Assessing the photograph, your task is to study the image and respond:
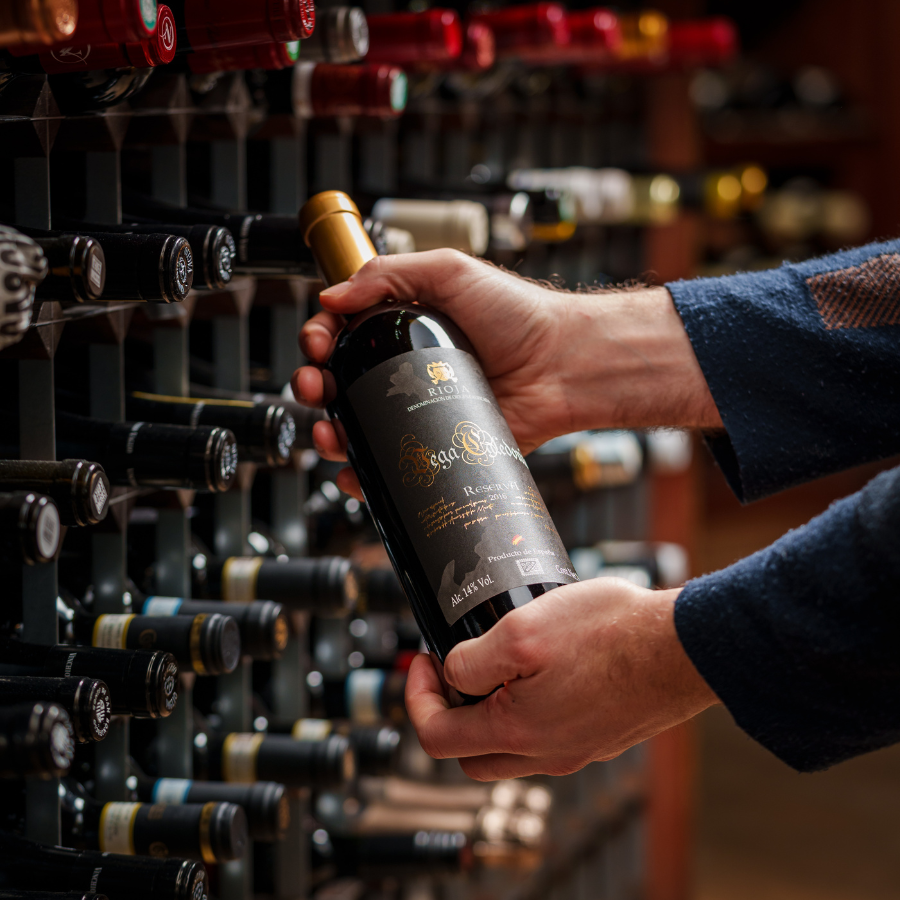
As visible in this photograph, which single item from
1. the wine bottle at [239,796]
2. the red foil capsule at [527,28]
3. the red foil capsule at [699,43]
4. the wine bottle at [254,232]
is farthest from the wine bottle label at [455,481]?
the red foil capsule at [699,43]

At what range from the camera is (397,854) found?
2.92 feet

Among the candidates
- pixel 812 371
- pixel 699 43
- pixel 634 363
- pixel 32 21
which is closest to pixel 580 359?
pixel 634 363

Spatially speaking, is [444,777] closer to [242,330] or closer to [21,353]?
[242,330]

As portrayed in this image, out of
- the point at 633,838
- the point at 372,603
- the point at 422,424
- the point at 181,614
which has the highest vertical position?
the point at 422,424

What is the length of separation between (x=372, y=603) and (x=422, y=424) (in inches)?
14.4

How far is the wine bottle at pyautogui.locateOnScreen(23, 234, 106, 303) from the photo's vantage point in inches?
19.1

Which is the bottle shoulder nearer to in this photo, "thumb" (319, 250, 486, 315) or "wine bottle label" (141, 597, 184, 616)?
"thumb" (319, 250, 486, 315)

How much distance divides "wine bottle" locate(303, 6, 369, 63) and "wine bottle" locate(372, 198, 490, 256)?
166mm

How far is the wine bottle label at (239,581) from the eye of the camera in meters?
0.72

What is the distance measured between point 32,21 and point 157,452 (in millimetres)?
251

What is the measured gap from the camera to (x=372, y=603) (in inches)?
35.0

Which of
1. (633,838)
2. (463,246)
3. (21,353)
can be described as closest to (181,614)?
(21,353)

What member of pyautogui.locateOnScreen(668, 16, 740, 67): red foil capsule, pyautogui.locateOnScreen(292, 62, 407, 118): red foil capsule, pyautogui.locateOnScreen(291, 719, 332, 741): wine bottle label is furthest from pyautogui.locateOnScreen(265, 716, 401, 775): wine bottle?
pyautogui.locateOnScreen(668, 16, 740, 67): red foil capsule

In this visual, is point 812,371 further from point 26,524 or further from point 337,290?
point 26,524
